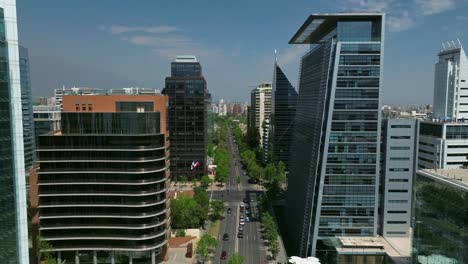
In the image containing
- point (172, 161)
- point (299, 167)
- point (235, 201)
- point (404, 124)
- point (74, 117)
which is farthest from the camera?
point (172, 161)

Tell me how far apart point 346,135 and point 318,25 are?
26.6m

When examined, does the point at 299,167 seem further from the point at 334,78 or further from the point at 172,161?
the point at 172,161

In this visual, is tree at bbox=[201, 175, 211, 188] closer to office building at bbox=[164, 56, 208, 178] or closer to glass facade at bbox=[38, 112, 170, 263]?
office building at bbox=[164, 56, 208, 178]

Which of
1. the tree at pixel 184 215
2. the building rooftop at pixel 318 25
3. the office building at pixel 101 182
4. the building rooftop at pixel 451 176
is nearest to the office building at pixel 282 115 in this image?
the building rooftop at pixel 318 25

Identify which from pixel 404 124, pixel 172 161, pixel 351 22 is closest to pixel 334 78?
pixel 351 22

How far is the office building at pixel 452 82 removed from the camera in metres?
109

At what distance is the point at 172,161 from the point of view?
145 m

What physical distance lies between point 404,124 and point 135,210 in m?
57.4

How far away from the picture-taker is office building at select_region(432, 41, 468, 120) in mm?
109312

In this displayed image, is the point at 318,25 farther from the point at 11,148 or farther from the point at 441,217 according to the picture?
the point at 11,148

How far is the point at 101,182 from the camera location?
65.4m

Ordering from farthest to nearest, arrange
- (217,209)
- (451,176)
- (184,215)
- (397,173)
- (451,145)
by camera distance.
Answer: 1. (217,209)
2. (451,145)
3. (184,215)
4. (397,173)
5. (451,176)

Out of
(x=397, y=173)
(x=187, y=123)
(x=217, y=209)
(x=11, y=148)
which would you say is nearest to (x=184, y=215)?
(x=217, y=209)

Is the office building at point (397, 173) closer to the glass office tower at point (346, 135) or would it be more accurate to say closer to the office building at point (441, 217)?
the glass office tower at point (346, 135)
